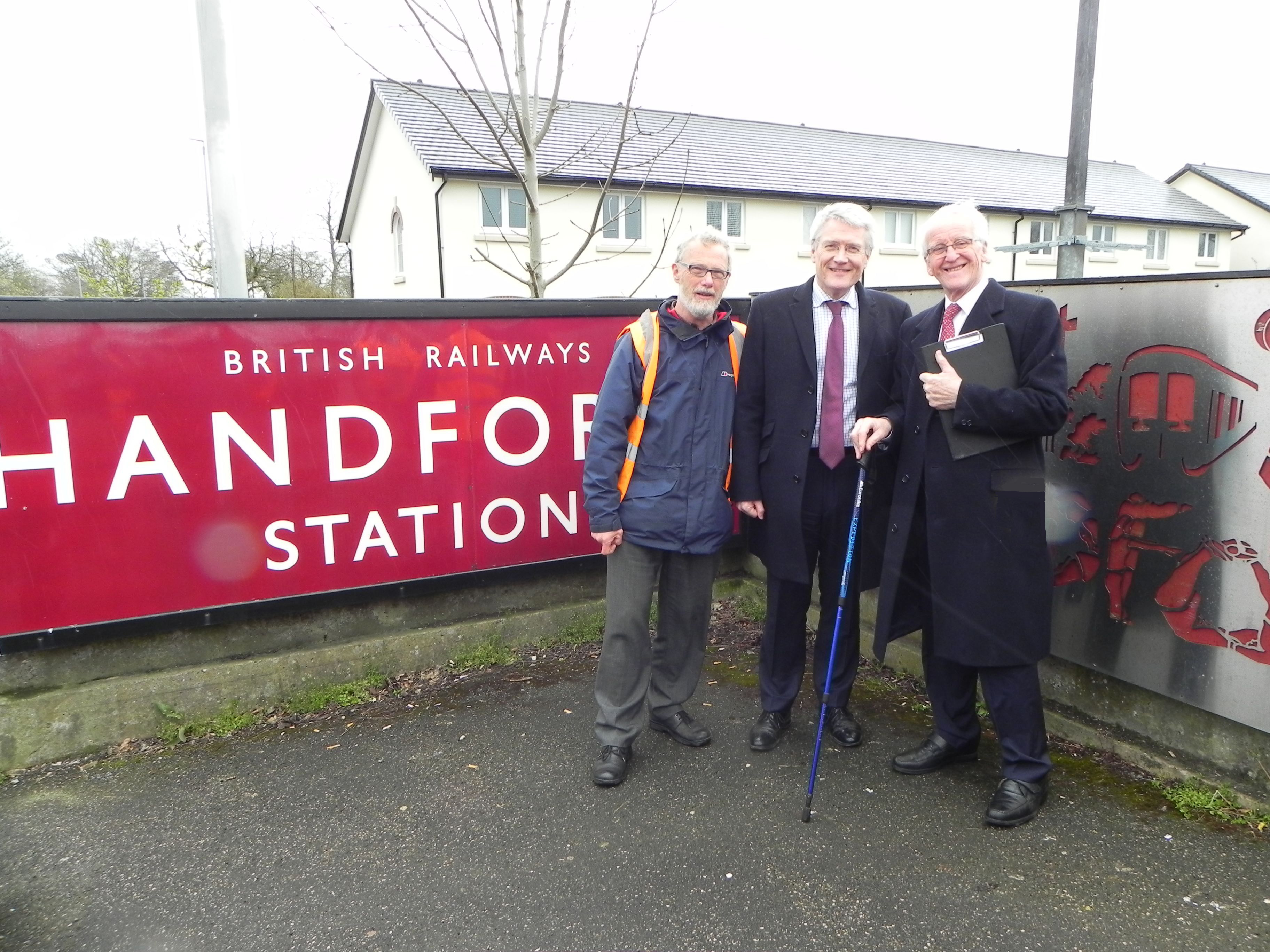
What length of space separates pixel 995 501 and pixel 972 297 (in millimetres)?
675

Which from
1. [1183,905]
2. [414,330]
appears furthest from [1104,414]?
[414,330]

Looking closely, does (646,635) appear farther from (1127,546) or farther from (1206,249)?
(1206,249)

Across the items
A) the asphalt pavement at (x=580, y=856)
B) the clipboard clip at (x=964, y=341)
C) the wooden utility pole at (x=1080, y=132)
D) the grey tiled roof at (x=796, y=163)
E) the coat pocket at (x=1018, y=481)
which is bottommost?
the asphalt pavement at (x=580, y=856)

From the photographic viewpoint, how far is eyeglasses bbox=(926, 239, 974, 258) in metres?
2.96

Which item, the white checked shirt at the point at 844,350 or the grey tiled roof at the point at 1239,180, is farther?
the grey tiled roof at the point at 1239,180

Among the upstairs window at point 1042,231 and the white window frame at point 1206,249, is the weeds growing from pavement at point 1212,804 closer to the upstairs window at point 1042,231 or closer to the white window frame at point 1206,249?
the upstairs window at point 1042,231

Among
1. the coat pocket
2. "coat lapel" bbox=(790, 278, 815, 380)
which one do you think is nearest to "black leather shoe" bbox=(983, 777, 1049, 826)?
the coat pocket

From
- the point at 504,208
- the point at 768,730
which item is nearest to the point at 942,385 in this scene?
the point at 768,730

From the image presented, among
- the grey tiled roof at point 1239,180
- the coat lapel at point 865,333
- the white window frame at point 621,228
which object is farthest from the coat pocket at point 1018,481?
the grey tiled roof at point 1239,180

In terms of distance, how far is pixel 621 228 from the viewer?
2502 cm

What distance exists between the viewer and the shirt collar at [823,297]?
3408mm

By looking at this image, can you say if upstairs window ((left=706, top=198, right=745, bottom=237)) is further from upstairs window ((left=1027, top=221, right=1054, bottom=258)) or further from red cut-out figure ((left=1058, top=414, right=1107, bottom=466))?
red cut-out figure ((left=1058, top=414, right=1107, bottom=466))

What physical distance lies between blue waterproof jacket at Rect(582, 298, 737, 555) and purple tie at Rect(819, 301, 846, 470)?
1.25 feet

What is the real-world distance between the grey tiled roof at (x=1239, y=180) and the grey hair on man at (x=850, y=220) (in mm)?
46953
